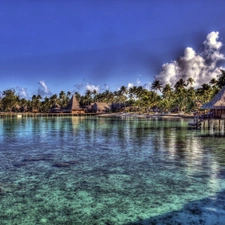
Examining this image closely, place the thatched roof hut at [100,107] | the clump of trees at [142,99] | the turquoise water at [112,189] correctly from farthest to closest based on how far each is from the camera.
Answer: the thatched roof hut at [100,107] → the clump of trees at [142,99] → the turquoise water at [112,189]

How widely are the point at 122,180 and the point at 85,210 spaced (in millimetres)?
2863

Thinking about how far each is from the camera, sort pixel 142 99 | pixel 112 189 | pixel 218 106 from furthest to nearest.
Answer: pixel 142 99 → pixel 218 106 → pixel 112 189

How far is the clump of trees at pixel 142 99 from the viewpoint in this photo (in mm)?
74350

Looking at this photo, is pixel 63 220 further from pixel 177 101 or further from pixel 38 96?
pixel 38 96

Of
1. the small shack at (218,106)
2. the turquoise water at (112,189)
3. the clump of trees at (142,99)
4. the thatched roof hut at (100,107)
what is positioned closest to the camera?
the turquoise water at (112,189)

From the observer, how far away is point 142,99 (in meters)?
89.3

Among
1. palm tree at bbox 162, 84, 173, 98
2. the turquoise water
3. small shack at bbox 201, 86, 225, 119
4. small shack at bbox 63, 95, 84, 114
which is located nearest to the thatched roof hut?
small shack at bbox 63, 95, 84, 114

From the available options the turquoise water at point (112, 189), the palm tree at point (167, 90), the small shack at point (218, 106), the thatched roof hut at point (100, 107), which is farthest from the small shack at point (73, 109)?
the turquoise water at point (112, 189)

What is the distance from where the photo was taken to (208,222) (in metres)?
6.07

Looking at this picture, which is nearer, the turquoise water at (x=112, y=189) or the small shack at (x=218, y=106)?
the turquoise water at (x=112, y=189)

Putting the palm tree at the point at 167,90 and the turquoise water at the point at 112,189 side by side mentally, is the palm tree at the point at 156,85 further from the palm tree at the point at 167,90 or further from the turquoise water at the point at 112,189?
the turquoise water at the point at 112,189

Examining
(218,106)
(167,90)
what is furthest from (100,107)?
(218,106)

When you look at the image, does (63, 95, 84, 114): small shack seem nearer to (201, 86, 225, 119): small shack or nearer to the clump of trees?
the clump of trees

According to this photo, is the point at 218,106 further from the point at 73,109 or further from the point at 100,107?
the point at 100,107
